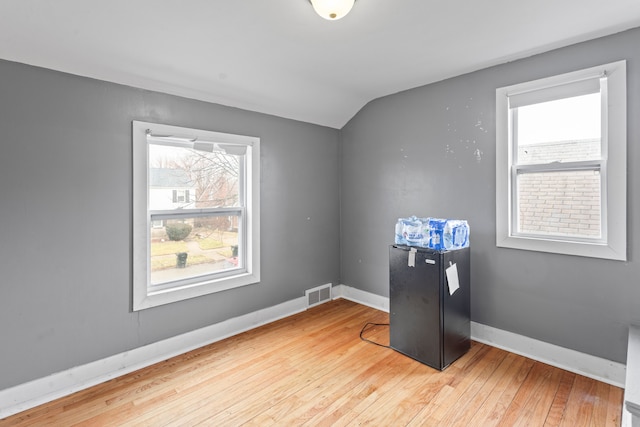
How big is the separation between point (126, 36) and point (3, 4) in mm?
562

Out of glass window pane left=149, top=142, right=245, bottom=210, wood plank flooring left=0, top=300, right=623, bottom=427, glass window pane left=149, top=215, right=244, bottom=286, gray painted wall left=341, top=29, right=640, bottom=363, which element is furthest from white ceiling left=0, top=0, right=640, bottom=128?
wood plank flooring left=0, top=300, right=623, bottom=427

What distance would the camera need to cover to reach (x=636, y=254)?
214 centimetres

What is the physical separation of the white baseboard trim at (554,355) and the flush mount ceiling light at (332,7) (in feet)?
8.97

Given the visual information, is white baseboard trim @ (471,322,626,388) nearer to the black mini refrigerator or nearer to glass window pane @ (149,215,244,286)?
the black mini refrigerator

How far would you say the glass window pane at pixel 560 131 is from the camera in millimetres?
2324

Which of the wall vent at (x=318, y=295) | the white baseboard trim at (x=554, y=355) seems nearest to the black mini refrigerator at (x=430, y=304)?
the white baseboard trim at (x=554, y=355)

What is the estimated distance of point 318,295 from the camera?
12.6 ft

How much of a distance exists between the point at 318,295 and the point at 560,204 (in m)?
2.57

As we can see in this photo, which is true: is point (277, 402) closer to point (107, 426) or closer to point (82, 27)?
point (107, 426)

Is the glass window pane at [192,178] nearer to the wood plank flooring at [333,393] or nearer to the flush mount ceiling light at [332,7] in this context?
the wood plank flooring at [333,393]

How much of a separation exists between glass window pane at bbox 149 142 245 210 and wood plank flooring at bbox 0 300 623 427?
52.2 inches

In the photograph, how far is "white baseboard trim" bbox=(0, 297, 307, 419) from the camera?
204 cm

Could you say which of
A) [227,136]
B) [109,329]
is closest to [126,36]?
[227,136]

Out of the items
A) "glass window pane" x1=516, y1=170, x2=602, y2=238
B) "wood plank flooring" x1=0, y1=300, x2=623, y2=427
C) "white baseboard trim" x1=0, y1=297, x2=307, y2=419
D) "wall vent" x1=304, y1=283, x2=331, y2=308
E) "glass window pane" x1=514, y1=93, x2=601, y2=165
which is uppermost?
"glass window pane" x1=514, y1=93, x2=601, y2=165
